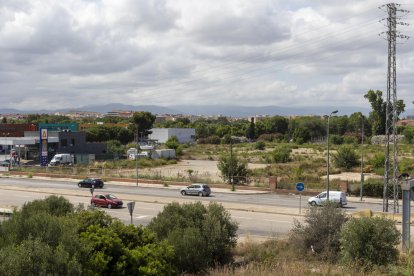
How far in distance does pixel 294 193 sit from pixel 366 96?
94.1 meters

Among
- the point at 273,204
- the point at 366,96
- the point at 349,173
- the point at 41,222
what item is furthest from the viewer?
the point at 366,96

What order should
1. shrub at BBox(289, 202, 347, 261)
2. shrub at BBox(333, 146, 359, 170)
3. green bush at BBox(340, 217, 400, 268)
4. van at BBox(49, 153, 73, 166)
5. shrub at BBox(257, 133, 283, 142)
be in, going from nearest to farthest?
green bush at BBox(340, 217, 400, 268), shrub at BBox(289, 202, 347, 261), shrub at BBox(333, 146, 359, 170), van at BBox(49, 153, 73, 166), shrub at BBox(257, 133, 283, 142)

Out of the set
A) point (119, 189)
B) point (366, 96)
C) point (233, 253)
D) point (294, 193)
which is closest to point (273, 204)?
point (294, 193)

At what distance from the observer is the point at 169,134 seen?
151500mm

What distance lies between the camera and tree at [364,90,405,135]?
13500 cm

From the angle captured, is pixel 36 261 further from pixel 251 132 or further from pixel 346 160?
pixel 251 132

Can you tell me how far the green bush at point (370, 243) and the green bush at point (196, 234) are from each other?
405 centimetres

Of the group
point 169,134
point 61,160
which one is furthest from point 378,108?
point 61,160

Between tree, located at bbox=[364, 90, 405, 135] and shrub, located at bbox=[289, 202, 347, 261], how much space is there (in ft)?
388

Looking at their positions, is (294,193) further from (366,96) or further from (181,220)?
(366,96)

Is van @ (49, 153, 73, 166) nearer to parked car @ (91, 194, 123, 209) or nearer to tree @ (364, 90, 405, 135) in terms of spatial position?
parked car @ (91, 194, 123, 209)

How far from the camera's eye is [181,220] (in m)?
18.3

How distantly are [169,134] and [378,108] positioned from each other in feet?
189

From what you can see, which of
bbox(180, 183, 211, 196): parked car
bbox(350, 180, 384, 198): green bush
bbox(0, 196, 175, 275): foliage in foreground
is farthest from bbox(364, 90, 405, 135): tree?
bbox(0, 196, 175, 275): foliage in foreground
